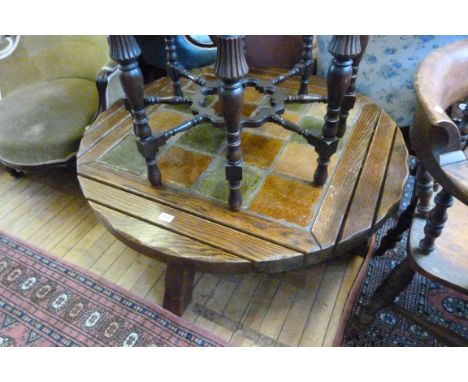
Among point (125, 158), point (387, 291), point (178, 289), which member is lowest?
point (178, 289)

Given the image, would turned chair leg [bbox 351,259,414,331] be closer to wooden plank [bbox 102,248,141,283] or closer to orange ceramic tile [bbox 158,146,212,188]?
orange ceramic tile [bbox 158,146,212,188]

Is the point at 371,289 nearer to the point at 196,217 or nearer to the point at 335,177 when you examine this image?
the point at 335,177

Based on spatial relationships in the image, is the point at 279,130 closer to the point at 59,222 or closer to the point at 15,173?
the point at 59,222

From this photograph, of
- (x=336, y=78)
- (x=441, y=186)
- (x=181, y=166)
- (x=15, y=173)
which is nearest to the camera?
(x=441, y=186)

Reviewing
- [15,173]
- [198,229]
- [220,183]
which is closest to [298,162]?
[220,183]

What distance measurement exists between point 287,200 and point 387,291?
343mm

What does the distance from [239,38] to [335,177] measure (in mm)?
494

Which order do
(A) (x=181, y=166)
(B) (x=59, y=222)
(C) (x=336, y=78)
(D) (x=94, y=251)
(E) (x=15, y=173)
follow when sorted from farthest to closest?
(E) (x=15, y=173), (B) (x=59, y=222), (D) (x=94, y=251), (A) (x=181, y=166), (C) (x=336, y=78)

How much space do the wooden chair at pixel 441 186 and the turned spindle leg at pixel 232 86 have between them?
288 millimetres

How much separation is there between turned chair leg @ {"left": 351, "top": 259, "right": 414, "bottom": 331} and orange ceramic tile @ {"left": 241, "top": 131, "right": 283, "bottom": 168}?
1.37 feet

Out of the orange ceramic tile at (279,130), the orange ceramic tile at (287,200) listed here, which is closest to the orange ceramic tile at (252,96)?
the orange ceramic tile at (279,130)

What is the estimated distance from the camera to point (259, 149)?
3.32 feet

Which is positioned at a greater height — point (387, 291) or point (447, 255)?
point (447, 255)

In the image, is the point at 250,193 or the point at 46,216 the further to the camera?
the point at 46,216
